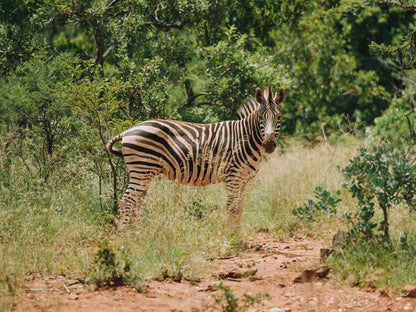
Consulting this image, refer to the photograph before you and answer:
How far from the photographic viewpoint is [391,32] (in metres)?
16.9

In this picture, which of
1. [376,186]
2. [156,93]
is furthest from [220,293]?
[156,93]

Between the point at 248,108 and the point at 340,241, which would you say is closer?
the point at 340,241

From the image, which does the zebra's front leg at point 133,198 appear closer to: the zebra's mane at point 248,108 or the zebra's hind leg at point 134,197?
the zebra's hind leg at point 134,197

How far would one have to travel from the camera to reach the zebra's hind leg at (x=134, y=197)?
7488 millimetres

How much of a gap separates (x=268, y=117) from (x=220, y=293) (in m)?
3.13

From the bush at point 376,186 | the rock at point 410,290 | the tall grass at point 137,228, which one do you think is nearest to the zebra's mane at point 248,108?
the tall grass at point 137,228

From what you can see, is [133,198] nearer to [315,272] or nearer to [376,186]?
[315,272]

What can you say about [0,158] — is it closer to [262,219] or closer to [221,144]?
[221,144]

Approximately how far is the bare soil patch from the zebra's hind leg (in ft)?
5.20

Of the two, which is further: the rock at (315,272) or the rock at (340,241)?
the rock at (340,241)

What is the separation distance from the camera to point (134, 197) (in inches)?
297

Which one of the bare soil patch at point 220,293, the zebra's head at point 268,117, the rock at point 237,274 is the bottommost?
the bare soil patch at point 220,293

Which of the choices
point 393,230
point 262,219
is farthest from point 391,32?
point 393,230

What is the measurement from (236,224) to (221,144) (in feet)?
4.11
